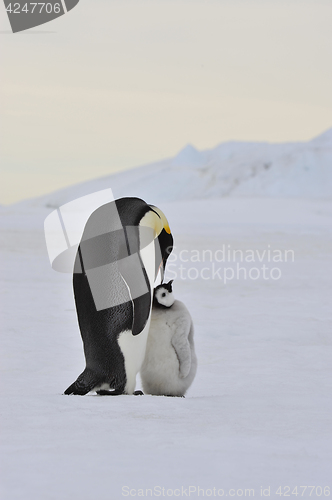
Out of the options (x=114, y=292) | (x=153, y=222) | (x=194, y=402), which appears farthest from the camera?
(x=153, y=222)

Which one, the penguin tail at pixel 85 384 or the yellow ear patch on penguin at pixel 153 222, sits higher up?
the yellow ear patch on penguin at pixel 153 222

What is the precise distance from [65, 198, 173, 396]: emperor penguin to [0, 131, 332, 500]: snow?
6.8 inches

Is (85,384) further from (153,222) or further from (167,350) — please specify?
(153,222)

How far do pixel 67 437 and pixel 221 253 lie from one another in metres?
6.50

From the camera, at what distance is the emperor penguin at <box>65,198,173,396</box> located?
2322mm
